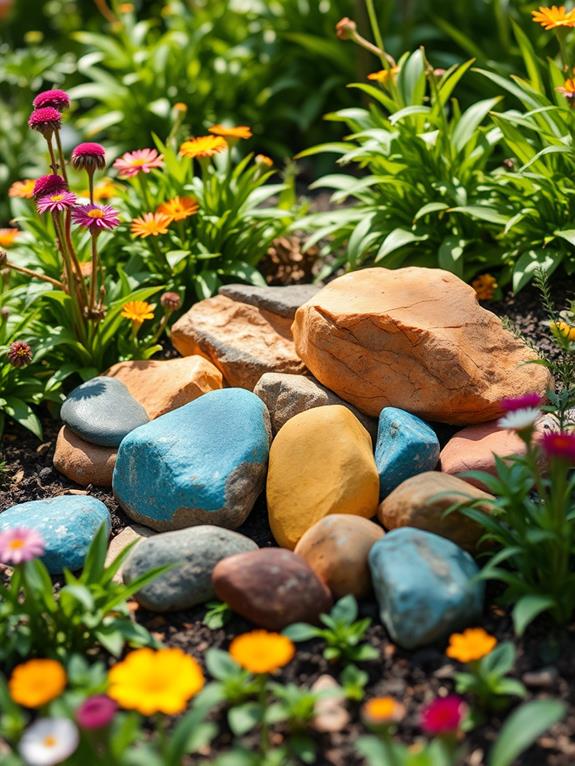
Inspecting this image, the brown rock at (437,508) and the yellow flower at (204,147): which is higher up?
the yellow flower at (204,147)

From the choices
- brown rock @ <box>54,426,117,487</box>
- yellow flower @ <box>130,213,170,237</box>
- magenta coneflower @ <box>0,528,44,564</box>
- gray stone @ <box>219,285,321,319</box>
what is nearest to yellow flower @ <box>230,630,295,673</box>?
magenta coneflower @ <box>0,528,44,564</box>

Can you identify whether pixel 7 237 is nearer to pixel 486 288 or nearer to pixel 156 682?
pixel 486 288

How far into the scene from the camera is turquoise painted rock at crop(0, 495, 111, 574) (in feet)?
11.0

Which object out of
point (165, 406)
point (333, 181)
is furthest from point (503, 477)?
point (333, 181)

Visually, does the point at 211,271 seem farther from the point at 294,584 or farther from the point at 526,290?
the point at 294,584

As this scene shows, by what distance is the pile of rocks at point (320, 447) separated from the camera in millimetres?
2945

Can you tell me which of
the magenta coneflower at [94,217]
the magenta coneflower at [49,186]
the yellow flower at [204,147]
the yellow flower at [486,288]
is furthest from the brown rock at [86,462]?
the yellow flower at [486,288]

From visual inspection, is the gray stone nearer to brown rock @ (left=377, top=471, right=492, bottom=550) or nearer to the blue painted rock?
the blue painted rock

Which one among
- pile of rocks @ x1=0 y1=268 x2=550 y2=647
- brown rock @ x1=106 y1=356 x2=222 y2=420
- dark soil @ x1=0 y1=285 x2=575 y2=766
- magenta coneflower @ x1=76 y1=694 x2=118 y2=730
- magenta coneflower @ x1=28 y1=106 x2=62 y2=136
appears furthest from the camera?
brown rock @ x1=106 y1=356 x2=222 y2=420

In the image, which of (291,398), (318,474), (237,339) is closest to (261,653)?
(318,474)

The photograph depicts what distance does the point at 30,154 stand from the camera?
661 centimetres

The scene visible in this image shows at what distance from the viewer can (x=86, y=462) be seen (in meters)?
3.89

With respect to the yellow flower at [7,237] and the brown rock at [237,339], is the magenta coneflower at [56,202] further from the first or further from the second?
the yellow flower at [7,237]

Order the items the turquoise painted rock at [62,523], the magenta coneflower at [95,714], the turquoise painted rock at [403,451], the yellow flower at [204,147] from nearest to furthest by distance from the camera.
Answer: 1. the magenta coneflower at [95,714]
2. the turquoise painted rock at [62,523]
3. the turquoise painted rock at [403,451]
4. the yellow flower at [204,147]
